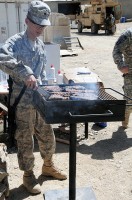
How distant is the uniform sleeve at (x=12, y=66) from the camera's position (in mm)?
3109

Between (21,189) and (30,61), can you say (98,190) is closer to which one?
(21,189)

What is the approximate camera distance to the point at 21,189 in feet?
13.1

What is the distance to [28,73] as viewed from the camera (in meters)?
3.08

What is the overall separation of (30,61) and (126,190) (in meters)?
1.96

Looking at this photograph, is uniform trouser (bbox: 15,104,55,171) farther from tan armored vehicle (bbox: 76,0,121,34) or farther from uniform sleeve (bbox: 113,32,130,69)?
tan armored vehicle (bbox: 76,0,121,34)

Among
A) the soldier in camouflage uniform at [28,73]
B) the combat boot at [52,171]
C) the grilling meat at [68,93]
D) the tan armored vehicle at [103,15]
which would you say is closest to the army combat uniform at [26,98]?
the soldier in camouflage uniform at [28,73]

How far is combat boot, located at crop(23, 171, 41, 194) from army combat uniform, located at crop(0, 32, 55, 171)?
4.7 inches

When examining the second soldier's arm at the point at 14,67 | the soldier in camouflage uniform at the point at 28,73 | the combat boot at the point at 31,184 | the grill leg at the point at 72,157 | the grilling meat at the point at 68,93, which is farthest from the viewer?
the combat boot at the point at 31,184

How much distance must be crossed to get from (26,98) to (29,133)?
16.1 inches

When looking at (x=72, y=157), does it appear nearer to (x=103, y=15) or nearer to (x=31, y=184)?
(x=31, y=184)

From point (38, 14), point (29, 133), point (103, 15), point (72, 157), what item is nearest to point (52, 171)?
point (29, 133)

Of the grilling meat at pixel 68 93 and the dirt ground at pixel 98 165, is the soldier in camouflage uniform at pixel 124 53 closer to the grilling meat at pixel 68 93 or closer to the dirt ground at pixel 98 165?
the dirt ground at pixel 98 165

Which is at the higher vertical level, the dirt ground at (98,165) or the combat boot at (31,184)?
the combat boot at (31,184)

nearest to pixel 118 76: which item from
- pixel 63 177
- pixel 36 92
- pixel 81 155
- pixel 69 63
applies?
pixel 69 63
